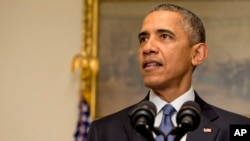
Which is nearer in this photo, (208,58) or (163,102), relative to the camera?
(163,102)

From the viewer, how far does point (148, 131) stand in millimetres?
961

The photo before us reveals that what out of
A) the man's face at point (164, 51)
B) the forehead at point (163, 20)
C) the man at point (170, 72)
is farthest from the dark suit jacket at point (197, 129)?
the forehead at point (163, 20)

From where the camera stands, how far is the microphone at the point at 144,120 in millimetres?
957

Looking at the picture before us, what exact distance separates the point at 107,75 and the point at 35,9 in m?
0.52

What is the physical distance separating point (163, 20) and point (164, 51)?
0.09 meters

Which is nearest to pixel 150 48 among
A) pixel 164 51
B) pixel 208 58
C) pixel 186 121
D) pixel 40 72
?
pixel 164 51

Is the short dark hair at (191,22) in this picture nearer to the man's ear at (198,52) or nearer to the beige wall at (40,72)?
the man's ear at (198,52)

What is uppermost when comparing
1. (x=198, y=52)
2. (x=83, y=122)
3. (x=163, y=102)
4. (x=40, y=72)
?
(x=198, y=52)

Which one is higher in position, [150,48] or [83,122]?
[150,48]

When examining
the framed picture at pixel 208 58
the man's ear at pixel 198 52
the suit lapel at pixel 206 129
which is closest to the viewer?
the suit lapel at pixel 206 129

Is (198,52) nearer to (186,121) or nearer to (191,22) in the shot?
(191,22)

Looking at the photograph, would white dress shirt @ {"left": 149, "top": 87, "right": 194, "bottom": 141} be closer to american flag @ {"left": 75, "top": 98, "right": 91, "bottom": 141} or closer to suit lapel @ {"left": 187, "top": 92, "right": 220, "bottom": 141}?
suit lapel @ {"left": 187, "top": 92, "right": 220, "bottom": 141}

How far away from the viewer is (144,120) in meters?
0.96

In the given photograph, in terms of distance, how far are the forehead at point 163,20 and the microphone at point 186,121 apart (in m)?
0.41
